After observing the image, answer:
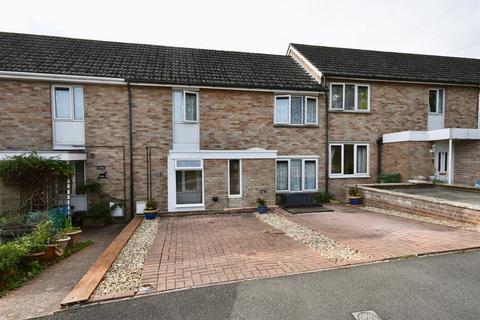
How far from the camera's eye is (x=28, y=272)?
4738 mm

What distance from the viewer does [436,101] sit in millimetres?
13344

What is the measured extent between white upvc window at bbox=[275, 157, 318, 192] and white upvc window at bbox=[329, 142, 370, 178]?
110 cm

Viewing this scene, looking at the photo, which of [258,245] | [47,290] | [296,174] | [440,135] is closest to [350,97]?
[440,135]

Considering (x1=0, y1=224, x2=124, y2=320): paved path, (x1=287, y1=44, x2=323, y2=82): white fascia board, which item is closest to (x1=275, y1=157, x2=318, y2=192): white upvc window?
(x1=287, y1=44, x2=323, y2=82): white fascia board

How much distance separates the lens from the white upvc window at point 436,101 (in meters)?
13.3

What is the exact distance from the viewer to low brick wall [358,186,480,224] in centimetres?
688

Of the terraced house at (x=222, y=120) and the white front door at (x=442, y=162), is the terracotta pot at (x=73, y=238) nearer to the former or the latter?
the terraced house at (x=222, y=120)

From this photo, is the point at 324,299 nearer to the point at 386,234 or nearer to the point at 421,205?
the point at 386,234

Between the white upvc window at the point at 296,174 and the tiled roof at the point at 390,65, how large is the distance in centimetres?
480

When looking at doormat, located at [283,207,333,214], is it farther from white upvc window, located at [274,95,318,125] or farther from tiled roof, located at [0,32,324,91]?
tiled roof, located at [0,32,324,91]

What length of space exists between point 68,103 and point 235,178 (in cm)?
770

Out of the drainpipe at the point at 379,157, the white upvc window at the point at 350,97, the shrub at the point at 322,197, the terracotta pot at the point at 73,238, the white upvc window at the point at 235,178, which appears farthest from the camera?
the drainpipe at the point at 379,157

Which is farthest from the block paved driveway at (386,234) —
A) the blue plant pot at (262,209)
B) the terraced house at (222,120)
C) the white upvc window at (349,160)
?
the white upvc window at (349,160)

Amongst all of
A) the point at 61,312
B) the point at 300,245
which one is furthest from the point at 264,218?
the point at 61,312
